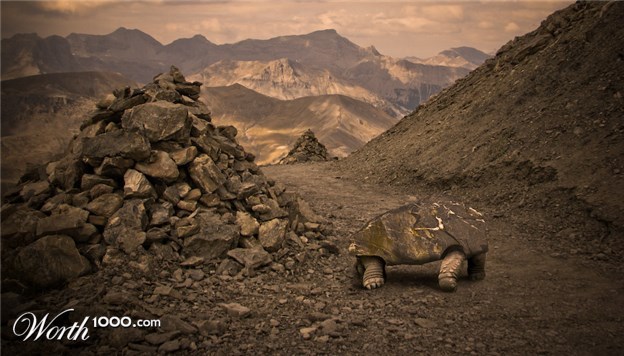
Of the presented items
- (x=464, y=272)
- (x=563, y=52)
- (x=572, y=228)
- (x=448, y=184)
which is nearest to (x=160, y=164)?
(x=464, y=272)

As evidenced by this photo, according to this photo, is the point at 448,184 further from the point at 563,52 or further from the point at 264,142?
the point at 264,142

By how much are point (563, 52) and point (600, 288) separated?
11.8 m

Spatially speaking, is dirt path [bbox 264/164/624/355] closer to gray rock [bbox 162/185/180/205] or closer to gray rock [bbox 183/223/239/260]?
gray rock [bbox 183/223/239/260]

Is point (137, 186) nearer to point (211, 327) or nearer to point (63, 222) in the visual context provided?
point (63, 222)

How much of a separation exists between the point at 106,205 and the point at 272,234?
3124 mm

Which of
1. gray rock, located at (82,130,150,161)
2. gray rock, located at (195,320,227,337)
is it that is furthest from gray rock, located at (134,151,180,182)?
gray rock, located at (195,320,227,337)

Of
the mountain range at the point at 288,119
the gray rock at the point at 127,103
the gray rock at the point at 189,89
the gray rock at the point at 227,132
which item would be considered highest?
the gray rock at the point at 189,89

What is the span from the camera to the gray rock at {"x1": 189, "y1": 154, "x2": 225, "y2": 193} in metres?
8.91

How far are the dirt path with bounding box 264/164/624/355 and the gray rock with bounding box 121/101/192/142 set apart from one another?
4.23 metres

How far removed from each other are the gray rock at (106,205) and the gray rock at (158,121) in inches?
54.8

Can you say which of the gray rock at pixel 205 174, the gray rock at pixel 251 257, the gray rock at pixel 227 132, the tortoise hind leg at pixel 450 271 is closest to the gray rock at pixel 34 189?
the gray rock at pixel 205 174

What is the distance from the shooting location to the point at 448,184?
15203 mm

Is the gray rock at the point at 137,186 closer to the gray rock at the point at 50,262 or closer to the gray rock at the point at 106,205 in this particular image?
the gray rock at the point at 106,205

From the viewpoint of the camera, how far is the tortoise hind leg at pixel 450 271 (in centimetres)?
714
